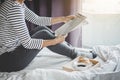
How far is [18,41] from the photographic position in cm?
169

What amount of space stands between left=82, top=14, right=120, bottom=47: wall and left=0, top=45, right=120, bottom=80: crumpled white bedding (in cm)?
62

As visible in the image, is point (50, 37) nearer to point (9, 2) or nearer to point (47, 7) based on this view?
point (9, 2)

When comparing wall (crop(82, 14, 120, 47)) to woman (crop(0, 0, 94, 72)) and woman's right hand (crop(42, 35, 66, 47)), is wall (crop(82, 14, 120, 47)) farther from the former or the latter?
woman's right hand (crop(42, 35, 66, 47))

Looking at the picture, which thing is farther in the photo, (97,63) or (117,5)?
(117,5)

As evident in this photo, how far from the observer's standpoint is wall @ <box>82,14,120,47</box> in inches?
98.4

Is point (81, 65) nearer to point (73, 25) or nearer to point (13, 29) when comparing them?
point (73, 25)

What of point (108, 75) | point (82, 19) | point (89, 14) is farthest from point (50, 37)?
point (89, 14)

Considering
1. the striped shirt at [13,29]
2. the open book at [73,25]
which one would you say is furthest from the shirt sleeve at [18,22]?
the open book at [73,25]

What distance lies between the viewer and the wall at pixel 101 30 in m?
2.50

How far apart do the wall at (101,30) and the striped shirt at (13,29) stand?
1.06 meters

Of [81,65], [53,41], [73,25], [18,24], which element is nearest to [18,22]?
[18,24]

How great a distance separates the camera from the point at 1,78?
1.57 m

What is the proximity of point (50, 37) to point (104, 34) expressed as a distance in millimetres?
942

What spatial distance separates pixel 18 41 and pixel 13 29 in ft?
0.48
